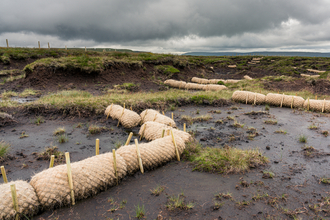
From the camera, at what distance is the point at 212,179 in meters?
4.44

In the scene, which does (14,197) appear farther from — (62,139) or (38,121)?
(38,121)

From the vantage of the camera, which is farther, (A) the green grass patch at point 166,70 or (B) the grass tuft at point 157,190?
(A) the green grass patch at point 166,70

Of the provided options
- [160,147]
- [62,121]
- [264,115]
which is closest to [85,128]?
[62,121]

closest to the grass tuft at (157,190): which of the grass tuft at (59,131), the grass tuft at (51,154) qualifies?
the grass tuft at (51,154)

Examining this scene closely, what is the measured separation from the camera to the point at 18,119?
8453 mm

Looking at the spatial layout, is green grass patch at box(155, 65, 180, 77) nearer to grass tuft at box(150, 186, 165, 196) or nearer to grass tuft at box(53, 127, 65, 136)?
grass tuft at box(53, 127, 65, 136)

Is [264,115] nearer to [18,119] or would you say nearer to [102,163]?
[102,163]

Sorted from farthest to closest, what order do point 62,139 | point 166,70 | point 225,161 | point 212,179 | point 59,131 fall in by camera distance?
point 166,70, point 59,131, point 62,139, point 225,161, point 212,179

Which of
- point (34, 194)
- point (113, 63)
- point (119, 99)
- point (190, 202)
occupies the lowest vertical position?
point (190, 202)

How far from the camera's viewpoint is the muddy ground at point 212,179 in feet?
11.3

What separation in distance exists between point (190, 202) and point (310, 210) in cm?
215

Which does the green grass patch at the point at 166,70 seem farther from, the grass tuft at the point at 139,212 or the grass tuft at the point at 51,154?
the grass tuft at the point at 139,212

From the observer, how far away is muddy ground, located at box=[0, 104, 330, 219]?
3.43 metres

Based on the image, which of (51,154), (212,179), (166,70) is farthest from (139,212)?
(166,70)
